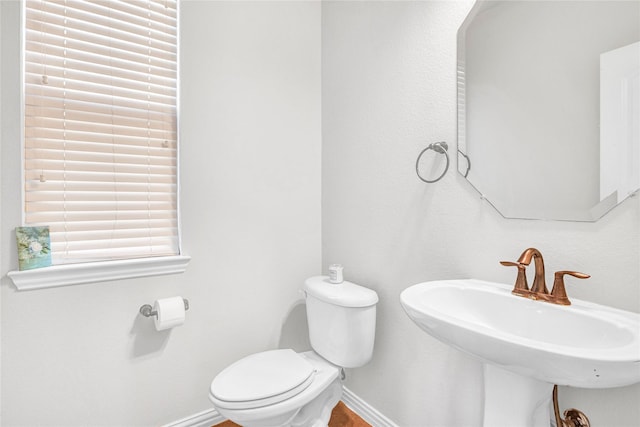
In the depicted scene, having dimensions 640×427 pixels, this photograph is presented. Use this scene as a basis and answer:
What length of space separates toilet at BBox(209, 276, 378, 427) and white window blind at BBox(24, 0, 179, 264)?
26.6 inches

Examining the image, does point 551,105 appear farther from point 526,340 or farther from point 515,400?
point 515,400

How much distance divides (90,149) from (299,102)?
3.53 feet

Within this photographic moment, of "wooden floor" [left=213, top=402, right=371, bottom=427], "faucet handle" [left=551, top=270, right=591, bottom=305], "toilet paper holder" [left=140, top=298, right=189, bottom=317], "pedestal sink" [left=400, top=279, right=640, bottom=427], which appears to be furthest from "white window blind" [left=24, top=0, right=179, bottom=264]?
"faucet handle" [left=551, top=270, right=591, bottom=305]

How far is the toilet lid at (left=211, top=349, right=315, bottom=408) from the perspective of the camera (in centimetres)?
121

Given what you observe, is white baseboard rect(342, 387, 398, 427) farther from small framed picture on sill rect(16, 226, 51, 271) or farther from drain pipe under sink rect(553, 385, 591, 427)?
small framed picture on sill rect(16, 226, 51, 271)

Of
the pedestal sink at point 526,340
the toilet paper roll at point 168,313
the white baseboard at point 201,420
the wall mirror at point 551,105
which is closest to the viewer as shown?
the pedestal sink at point 526,340

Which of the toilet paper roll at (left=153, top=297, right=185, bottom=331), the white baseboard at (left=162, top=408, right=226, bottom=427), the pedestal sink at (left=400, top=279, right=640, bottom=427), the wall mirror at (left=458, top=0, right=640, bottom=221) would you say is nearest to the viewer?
the pedestal sink at (left=400, top=279, right=640, bottom=427)

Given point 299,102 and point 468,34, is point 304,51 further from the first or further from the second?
point 468,34

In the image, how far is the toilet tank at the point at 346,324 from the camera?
145 cm

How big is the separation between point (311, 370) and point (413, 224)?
30.4 inches

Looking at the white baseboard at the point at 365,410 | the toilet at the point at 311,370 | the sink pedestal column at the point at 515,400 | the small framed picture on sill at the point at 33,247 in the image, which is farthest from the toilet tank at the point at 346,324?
the small framed picture on sill at the point at 33,247

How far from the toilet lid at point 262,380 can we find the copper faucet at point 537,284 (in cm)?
89

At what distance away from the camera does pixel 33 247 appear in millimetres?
1234

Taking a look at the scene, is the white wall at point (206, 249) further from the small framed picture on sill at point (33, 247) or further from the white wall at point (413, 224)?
the white wall at point (413, 224)
